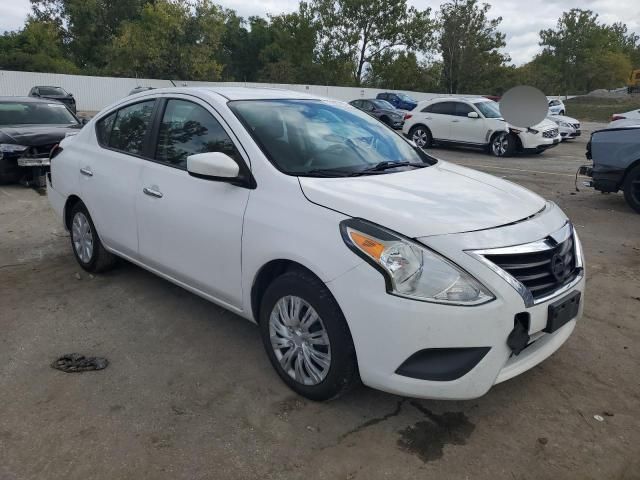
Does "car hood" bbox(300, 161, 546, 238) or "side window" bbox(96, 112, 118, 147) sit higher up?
"side window" bbox(96, 112, 118, 147)

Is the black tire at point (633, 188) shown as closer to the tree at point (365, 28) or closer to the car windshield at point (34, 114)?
the car windshield at point (34, 114)

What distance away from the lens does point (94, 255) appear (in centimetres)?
471

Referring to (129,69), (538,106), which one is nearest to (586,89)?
(129,69)

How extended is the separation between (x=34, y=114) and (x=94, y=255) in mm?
6457

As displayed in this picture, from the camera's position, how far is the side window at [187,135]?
3.45m

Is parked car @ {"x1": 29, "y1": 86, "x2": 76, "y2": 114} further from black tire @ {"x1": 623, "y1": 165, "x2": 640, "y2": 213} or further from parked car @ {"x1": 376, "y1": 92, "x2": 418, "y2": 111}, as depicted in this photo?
black tire @ {"x1": 623, "y1": 165, "x2": 640, "y2": 213}

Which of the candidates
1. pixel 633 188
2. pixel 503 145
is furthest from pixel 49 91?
pixel 633 188

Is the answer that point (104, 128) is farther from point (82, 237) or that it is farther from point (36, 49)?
point (36, 49)

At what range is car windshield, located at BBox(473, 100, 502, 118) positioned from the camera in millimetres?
14547

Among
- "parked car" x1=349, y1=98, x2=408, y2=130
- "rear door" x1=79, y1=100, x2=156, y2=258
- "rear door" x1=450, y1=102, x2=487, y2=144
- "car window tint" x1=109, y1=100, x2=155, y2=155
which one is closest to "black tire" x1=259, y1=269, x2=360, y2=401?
"rear door" x1=79, y1=100, x2=156, y2=258

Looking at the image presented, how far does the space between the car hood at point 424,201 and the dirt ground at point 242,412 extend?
1.03m

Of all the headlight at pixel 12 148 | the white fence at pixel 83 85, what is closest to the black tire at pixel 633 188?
the headlight at pixel 12 148

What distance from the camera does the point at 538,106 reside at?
8203 millimetres

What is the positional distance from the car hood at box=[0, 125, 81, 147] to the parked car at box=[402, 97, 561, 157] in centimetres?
953
